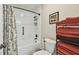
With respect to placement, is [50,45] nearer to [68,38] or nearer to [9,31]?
[68,38]

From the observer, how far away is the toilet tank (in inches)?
49.7

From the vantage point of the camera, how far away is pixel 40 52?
4.12ft

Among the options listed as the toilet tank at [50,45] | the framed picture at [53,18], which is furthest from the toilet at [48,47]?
the framed picture at [53,18]

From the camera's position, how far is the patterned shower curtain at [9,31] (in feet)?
4.07

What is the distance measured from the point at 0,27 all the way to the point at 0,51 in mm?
263

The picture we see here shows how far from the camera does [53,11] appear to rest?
4.12ft

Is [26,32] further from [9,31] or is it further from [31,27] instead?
[9,31]

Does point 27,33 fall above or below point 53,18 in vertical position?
below

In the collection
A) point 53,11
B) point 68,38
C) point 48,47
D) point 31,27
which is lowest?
point 48,47

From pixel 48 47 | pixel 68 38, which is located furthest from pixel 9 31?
pixel 68 38

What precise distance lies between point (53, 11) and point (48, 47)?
41cm

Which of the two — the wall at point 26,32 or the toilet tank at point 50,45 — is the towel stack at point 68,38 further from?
the wall at point 26,32

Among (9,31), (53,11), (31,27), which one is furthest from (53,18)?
(9,31)
